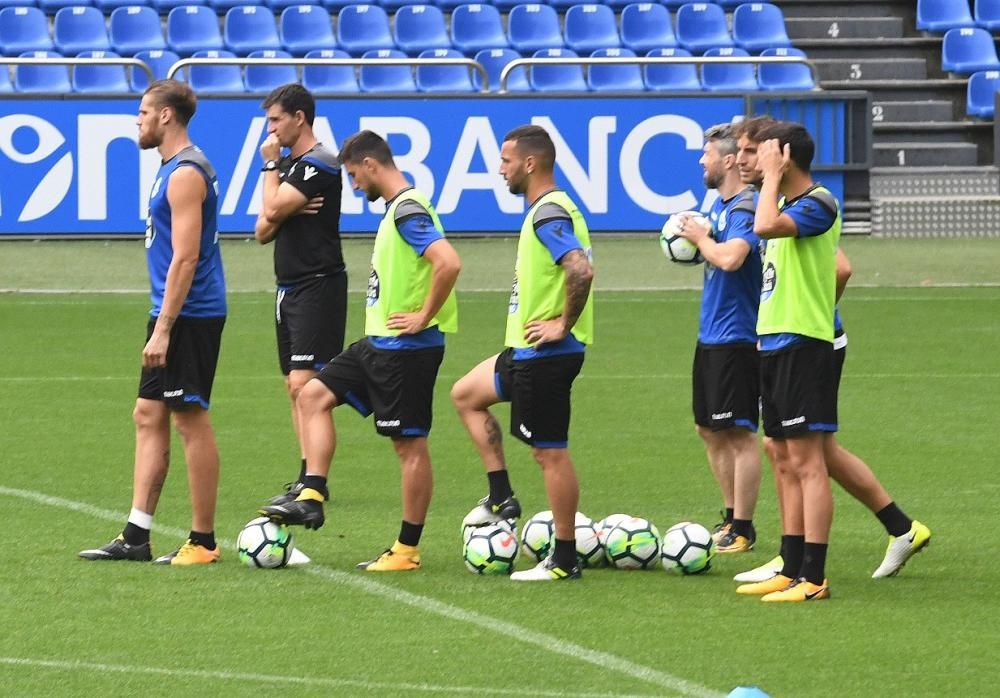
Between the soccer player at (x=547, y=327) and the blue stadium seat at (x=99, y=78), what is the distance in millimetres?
13726

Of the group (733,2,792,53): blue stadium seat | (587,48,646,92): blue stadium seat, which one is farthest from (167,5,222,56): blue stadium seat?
(733,2,792,53): blue stadium seat

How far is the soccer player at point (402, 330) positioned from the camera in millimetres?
8008

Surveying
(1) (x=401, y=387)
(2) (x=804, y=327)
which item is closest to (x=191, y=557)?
(1) (x=401, y=387)

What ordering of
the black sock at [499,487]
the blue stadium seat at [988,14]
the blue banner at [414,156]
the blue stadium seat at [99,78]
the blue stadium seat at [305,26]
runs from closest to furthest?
1. the black sock at [499,487]
2. the blue banner at [414,156]
3. the blue stadium seat at [99,78]
4. the blue stadium seat at [305,26]
5. the blue stadium seat at [988,14]

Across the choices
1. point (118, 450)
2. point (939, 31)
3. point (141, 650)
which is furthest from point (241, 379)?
point (939, 31)

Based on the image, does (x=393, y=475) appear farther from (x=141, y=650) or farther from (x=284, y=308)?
(x=141, y=650)

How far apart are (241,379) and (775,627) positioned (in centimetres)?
755

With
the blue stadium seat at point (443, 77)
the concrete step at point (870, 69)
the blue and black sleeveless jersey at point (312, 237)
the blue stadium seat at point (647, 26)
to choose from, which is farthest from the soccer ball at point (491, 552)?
the concrete step at point (870, 69)

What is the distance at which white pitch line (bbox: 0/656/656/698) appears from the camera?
604cm

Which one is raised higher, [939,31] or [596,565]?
[939,31]

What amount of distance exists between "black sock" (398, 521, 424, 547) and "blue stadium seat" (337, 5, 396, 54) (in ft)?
53.2

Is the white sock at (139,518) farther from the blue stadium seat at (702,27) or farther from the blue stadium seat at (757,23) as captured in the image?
the blue stadium seat at (757,23)

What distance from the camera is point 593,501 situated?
9.59m

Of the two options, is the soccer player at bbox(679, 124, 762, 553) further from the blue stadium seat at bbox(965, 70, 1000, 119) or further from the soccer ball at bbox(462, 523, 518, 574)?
the blue stadium seat at bbox(965, 70, 1000, 119)
